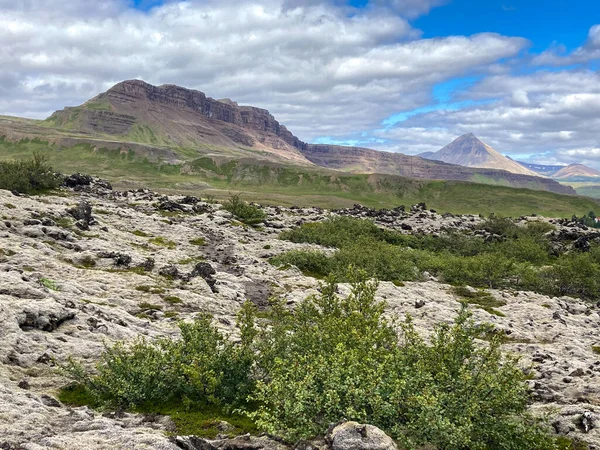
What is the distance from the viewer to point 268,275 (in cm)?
5044

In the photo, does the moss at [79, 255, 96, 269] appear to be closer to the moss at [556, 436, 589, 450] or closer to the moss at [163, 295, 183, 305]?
the moss at [163, 295, 183, 305]

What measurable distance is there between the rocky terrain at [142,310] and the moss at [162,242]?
0.33 metres

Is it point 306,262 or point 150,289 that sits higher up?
point 150,289

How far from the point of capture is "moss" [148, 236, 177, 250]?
58.7 meters

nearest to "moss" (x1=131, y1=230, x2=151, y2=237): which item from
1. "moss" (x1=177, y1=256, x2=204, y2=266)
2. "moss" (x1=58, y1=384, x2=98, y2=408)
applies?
"moss" (x1=177, y1=256, x2=204, y2=266)

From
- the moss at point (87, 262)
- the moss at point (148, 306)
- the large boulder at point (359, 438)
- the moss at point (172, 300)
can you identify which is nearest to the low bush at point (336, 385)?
the large boulder at point (359, 438)

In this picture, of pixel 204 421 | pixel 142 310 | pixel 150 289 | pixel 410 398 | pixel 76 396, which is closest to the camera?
pixel 410 398

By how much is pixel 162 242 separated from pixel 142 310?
32.6 m

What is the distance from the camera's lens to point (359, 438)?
35.4ft

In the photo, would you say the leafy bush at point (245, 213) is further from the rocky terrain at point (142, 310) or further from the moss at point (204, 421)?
the moss at point (204, 421)

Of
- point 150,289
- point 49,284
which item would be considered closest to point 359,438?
point 49,284

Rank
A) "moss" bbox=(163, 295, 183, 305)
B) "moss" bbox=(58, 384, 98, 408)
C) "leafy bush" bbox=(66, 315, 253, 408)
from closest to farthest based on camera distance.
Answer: "leafy bush" bbox=(66, 315, 253, 408) → "moss" bbox=(58, 384, 98, 408) → "moss" bbox=(163, 295, 183, 305)

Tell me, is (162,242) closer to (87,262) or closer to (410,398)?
(87,262)

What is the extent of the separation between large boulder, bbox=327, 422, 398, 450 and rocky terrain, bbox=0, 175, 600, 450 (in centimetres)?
3
